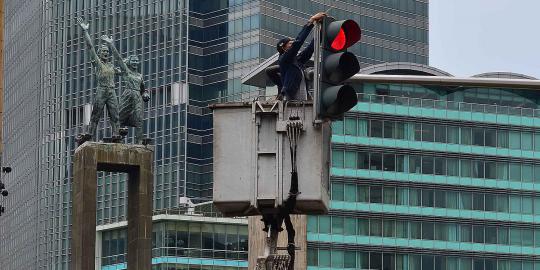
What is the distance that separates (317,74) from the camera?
17641mm

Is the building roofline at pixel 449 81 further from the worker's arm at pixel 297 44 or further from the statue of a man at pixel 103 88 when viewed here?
the worker's arm at pixel 297 44

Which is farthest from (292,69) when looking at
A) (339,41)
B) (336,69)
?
(336,69)

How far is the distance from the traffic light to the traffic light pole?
0.02 metres

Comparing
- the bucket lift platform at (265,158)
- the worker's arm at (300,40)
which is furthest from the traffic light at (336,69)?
the bucket lift platform at (265,158)

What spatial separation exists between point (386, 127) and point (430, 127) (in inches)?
138

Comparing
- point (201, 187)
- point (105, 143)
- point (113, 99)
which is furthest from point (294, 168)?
point (201, 187)

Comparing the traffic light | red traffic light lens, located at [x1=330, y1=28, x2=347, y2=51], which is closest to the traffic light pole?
the traffic light

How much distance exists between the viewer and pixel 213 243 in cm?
13838

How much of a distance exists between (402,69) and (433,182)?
391 inches

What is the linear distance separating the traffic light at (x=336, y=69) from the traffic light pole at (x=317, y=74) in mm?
18

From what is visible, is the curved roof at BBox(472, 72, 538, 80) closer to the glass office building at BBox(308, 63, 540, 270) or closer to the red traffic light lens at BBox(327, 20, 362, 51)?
the glass office building at BBox(308, 63, 540, 270)

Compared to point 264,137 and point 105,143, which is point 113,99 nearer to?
point 105,143

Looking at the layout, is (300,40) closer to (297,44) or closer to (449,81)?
(297,44)

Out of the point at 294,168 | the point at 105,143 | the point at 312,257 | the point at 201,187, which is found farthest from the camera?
the point at 201,187
